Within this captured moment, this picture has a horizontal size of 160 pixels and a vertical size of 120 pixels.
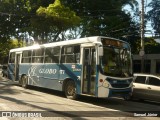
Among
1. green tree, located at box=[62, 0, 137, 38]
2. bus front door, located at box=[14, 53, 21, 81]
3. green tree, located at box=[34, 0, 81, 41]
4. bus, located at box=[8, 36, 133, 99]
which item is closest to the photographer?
bus, located at box=[8, 36, 133, 99]

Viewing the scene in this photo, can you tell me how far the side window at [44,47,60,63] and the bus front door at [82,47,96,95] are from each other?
2.77 m

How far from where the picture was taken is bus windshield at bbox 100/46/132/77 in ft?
46.5

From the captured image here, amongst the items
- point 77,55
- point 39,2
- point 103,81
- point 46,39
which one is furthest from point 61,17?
point 103,81

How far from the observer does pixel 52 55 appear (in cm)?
1820

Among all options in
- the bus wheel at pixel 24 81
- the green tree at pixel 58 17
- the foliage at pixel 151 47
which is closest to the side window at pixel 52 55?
the bus wheel at pixel 24 81

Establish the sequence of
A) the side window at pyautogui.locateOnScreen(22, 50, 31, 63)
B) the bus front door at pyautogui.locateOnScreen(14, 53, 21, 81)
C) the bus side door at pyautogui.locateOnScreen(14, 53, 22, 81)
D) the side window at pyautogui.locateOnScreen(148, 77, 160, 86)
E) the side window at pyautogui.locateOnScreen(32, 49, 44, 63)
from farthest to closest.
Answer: the bus front door at pyautogui.locateOnScreen(14, 53, 21, 81)
the bus side door at pyautogui.locateOnScreen(14, 53, 22, 81)
the side window at pyautogui.locateOnScreen(22, 50, 31, 63)
the side window at pyautogui.locateOnScreen(32, 49, 44, 63)
the side window at pyautogui.locateOnScreen(148, 77, 160, 86)

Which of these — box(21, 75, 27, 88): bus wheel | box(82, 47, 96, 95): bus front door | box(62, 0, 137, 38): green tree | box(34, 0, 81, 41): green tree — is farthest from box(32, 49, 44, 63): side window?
box(62, 0, 137, 38): green tree

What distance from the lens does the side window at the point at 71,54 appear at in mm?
15747

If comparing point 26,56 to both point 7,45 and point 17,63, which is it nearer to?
point 17,63

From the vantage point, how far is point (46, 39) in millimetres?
33688

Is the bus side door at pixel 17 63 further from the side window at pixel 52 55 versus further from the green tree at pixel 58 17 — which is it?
the green tree at pixel 58 17

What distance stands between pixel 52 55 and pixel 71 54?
2201 mm

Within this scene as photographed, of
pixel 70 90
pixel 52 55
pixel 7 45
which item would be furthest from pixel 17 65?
pixel 7 45

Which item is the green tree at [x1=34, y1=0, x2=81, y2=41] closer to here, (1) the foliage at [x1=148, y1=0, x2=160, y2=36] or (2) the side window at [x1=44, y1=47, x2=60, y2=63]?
(2) the side window at [x1=44, y1=47, x2=60, y2=63]
